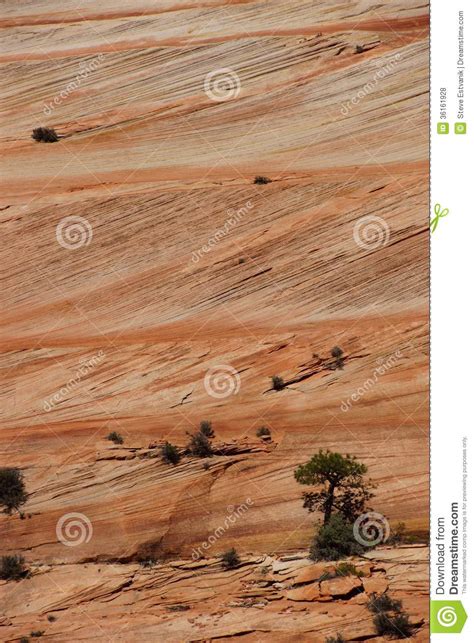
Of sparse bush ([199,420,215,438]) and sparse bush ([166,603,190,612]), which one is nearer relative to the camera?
sparse bush ([166,603,190,612])

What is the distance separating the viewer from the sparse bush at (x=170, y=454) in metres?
12.8

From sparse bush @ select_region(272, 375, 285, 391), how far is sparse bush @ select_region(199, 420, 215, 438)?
1.31m

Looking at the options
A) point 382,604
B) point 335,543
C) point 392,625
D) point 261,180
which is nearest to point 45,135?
point 261,180

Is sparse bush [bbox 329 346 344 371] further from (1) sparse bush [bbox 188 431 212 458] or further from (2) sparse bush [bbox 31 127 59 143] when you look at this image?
(2) sparse bush [bbox 31 127 59 143]

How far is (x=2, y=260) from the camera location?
1355 centimetres

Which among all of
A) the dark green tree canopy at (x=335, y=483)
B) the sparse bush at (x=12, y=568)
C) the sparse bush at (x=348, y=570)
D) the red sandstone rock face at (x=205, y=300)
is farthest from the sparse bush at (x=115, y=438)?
the sparse bush at (x=348, y=570)

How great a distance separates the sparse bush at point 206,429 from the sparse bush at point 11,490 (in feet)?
10.7

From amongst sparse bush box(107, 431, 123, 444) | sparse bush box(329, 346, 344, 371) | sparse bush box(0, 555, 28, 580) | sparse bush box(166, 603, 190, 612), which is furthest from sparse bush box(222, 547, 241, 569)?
sparse bush box(329, 346, 344, 371)

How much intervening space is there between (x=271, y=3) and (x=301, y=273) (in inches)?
206

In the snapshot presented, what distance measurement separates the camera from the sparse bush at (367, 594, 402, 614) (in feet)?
39.5

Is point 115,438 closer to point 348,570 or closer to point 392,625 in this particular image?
point 348,570

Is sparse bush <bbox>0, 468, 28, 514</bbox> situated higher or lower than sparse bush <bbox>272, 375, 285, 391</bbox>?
lower
